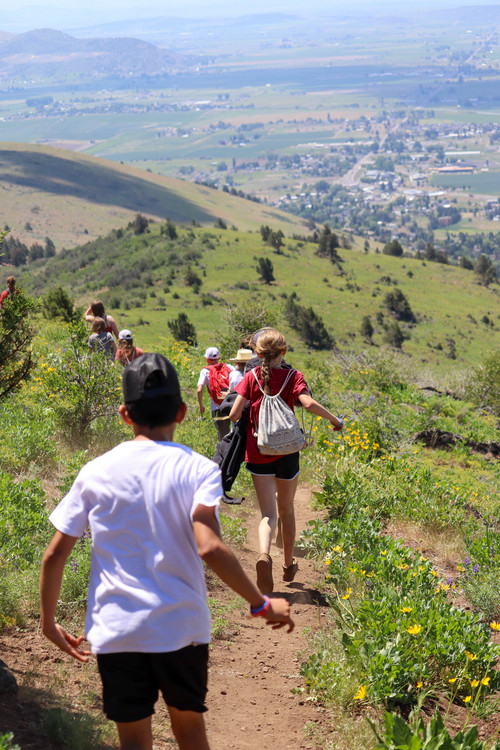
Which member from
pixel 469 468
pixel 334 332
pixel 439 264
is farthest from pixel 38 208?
pixel 469 468

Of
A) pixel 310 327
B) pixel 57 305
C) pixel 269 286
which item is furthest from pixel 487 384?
pixel 269 286

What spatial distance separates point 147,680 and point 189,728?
226 millimetres

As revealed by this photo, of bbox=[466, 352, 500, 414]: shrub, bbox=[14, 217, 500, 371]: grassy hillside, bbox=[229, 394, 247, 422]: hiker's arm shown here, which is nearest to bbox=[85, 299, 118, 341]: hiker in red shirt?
bbox=[229, 394, 247, 422]: hiker's arm

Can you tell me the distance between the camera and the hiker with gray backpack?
4.79 metres

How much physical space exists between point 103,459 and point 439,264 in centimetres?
7931

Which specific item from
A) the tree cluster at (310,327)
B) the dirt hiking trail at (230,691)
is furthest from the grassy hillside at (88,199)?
the dirt hiking trail at (230,691)

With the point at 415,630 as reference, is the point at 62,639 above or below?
above

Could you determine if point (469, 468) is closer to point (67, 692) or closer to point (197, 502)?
point (67, 692)

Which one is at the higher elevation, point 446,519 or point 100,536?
point 100,536

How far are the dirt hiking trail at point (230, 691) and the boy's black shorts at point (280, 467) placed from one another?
2.87ft

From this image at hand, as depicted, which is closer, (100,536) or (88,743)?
(100,536)

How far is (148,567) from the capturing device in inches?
83.5

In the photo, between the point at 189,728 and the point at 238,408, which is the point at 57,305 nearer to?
the point at 238,408

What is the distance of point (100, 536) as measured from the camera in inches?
85.3
